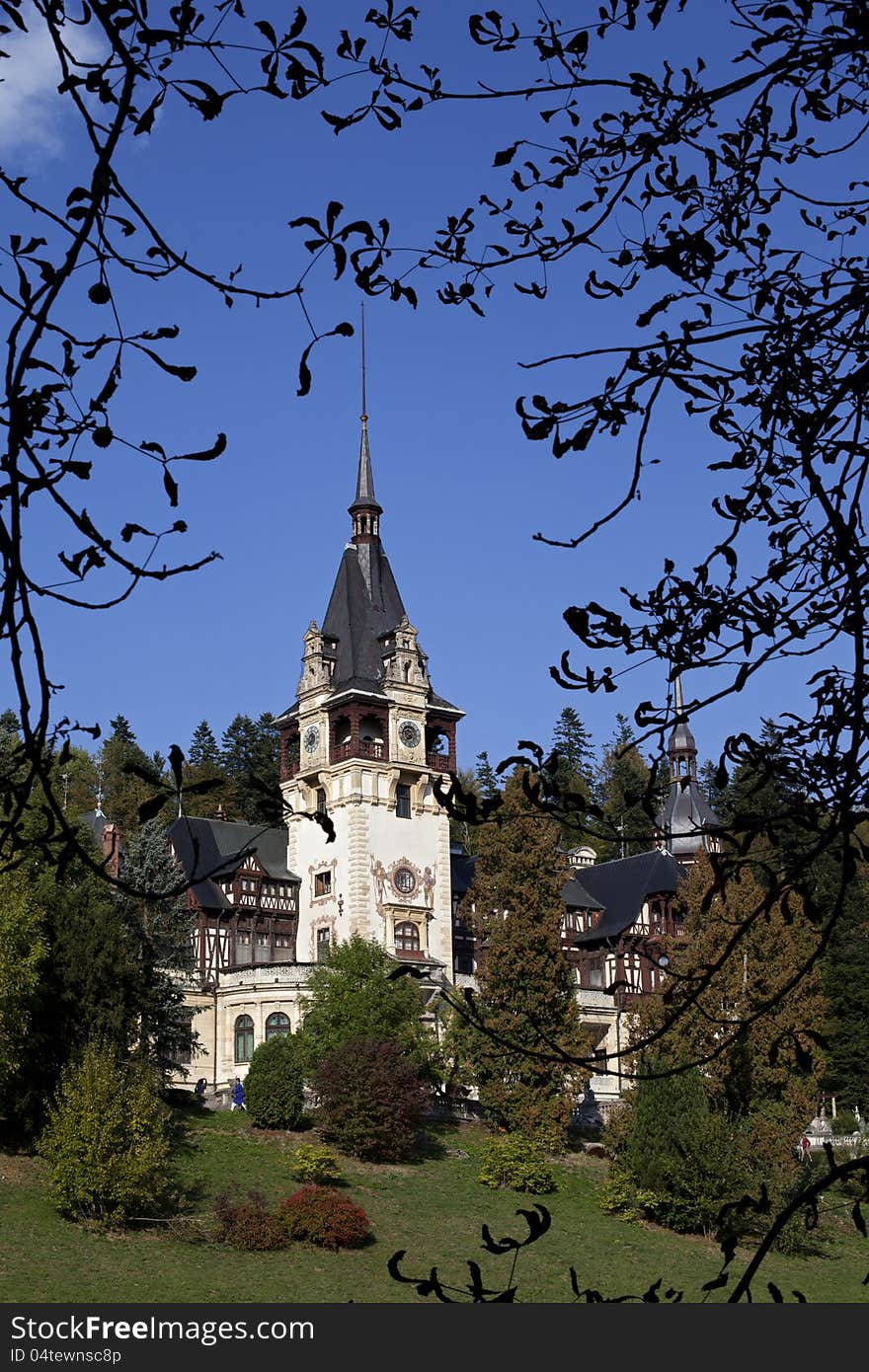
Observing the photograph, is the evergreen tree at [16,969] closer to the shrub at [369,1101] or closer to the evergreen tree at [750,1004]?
the shrub at [369,1101]

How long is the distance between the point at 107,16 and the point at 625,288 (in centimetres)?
228

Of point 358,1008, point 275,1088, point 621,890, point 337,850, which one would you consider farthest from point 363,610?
point 275,1088

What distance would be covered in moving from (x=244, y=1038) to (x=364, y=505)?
23512 millimetres

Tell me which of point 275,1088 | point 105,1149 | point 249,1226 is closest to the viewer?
point 249,1226

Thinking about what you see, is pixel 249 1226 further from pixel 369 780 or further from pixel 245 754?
pixel 245 754

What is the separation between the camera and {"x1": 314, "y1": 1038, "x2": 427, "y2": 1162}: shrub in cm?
4169

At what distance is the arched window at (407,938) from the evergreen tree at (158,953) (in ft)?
37.5

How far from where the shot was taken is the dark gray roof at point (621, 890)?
6519cm

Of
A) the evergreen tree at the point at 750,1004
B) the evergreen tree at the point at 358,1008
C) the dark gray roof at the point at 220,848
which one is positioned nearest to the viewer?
the evergreen tree at the point at 750,1004

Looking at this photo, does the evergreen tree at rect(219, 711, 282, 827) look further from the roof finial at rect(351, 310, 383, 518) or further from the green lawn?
the green lawn

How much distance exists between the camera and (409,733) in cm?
5994

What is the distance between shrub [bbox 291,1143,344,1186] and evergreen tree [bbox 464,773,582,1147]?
19.8 ft

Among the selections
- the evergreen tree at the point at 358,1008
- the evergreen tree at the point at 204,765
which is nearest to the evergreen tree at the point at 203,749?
the evergreen tree at the point at 204,765
